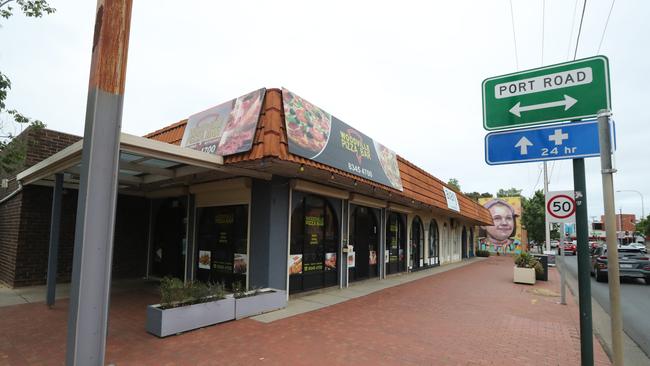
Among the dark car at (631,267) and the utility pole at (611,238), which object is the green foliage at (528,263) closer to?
the dark car at (631,267)

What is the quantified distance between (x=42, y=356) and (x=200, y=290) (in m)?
2.39

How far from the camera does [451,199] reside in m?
19.8

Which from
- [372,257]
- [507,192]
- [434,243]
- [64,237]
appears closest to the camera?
[64,237]

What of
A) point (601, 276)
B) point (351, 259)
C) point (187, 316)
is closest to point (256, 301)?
point (187, 316)

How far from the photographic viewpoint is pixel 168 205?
1237 cm

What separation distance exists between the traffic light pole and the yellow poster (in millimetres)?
35785

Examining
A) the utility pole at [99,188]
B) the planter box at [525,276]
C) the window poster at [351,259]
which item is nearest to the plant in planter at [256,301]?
the utility pole at [99,188]

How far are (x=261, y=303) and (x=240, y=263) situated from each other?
5.87 feet

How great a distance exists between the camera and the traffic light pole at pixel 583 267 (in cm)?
340

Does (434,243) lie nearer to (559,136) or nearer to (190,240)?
(190,240)

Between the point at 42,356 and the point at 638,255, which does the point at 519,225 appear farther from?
the point at 42,356

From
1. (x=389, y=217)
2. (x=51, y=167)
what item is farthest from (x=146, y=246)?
(x=389, y=217)

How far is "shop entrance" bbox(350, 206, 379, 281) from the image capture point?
41.1 feet

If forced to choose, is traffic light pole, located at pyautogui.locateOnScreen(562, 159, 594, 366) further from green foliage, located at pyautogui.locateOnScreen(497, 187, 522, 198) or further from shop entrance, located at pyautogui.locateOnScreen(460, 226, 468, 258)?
green foliage, located at pyautogui.locateOnScreen(497, 187, 522, 198)
